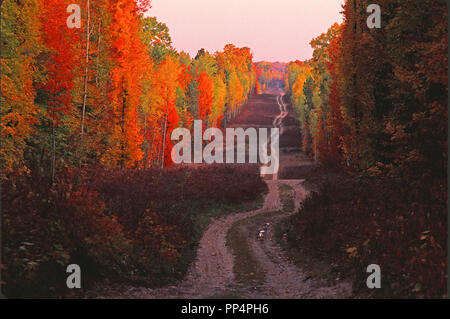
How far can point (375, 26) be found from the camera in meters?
17.6

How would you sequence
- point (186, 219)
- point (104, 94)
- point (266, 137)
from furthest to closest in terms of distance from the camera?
point (266, 137) → point (104, 94) → point (186, 219)

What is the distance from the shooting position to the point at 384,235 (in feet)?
35.2

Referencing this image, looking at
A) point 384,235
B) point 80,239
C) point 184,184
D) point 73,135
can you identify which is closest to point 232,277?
point 384,235

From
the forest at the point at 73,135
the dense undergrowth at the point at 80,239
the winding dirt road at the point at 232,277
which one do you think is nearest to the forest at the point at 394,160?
the winding dirt road at the point at 232,277

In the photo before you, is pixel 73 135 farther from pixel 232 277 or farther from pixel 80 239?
pixel 232 277

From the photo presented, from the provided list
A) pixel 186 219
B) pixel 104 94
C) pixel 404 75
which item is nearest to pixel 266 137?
pixel 104 94

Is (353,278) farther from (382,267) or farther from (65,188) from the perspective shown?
(65,188)

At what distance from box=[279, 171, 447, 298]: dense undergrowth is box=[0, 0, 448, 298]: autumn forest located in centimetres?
5

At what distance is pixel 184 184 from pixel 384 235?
18666mm

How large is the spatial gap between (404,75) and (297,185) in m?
22.5

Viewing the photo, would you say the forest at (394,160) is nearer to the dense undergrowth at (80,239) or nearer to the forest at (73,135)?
the dense undergrowth at (80,239)

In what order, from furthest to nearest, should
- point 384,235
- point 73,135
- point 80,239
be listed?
1. point 73,135
2. point 384,235
3. point 80,239

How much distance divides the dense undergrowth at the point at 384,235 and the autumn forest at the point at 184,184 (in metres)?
0.05

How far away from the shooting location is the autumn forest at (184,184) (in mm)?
10030
